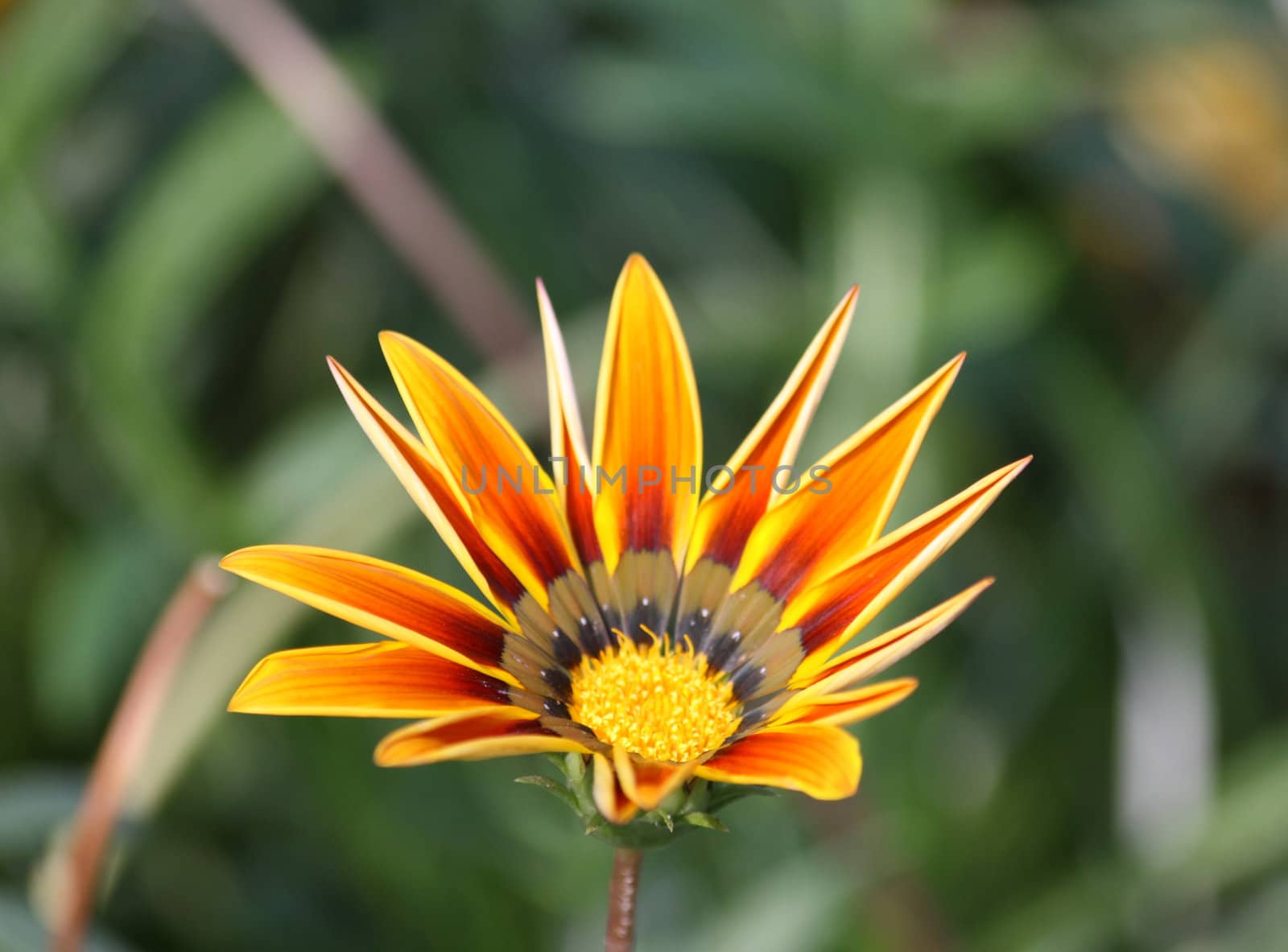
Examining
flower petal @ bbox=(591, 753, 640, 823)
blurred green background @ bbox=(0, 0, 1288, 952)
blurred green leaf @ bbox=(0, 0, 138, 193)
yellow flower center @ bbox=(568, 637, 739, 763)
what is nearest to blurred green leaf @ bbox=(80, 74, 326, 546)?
blurred green background @ bbox=(0, 0, 1288, 952)

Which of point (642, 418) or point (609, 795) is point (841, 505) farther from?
point (609, 795)

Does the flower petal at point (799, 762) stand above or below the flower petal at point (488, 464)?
below

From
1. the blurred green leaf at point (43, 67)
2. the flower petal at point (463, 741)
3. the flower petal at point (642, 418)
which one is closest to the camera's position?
the flower petal at point (463, 741)

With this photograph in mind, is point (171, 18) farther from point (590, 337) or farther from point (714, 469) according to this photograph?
point (714, 469)

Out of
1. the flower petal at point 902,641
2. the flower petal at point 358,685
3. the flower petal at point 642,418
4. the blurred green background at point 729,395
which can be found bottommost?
the flower petal at point 902,641

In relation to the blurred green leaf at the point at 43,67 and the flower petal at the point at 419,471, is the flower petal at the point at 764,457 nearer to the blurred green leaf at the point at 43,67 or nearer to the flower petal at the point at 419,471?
the flower petal at the point at 419,471

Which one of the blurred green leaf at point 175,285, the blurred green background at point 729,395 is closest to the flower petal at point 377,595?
the blurred green background at point 729,395
